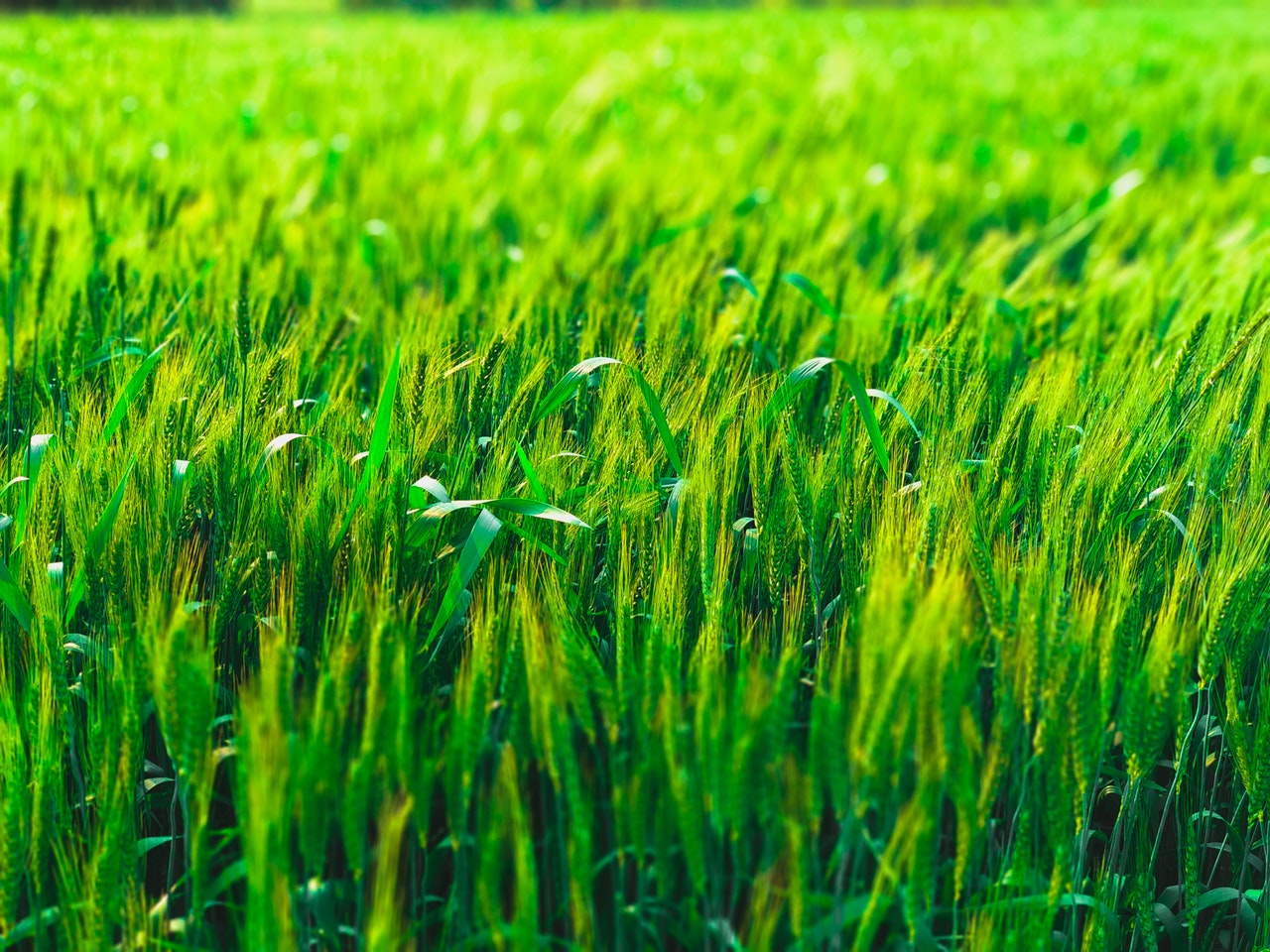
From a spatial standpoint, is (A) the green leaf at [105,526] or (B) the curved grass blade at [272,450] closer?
(A) the green leaf at [105,526]

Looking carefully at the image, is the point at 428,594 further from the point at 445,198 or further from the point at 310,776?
the point at 445,198

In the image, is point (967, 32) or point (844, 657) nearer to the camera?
point (844, 657)

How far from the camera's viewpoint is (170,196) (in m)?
2.44

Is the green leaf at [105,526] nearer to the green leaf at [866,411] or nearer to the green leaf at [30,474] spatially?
the green leaf at [30,474]

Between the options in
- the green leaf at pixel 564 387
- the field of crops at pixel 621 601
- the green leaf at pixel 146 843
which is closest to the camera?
the field of crops at pixel 621 601

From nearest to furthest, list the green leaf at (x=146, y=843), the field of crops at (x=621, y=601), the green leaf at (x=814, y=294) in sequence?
1. the field of crops at (x=621, y=601)
2. the green leaf at (x=146, y=843)
3. the green leaf at (x=814, y=294)

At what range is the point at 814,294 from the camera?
6.10ft

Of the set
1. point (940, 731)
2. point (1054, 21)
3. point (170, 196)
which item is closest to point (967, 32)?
point (1054, 21)

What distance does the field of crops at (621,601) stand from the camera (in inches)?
31.7

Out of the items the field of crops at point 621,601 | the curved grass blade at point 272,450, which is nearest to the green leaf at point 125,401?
the field of crops at point 621,601

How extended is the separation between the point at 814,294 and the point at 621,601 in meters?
1.03

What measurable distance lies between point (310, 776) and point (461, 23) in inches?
462

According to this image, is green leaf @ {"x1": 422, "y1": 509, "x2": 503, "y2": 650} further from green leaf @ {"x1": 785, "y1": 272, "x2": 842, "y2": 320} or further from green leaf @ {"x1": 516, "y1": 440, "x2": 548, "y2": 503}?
green leaf @ {"x1": 785, "y1": 272, "x2": 842, "y2": 320}

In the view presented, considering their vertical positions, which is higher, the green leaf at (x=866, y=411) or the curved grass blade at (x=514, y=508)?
the green leaf at (x=866, y=411)
